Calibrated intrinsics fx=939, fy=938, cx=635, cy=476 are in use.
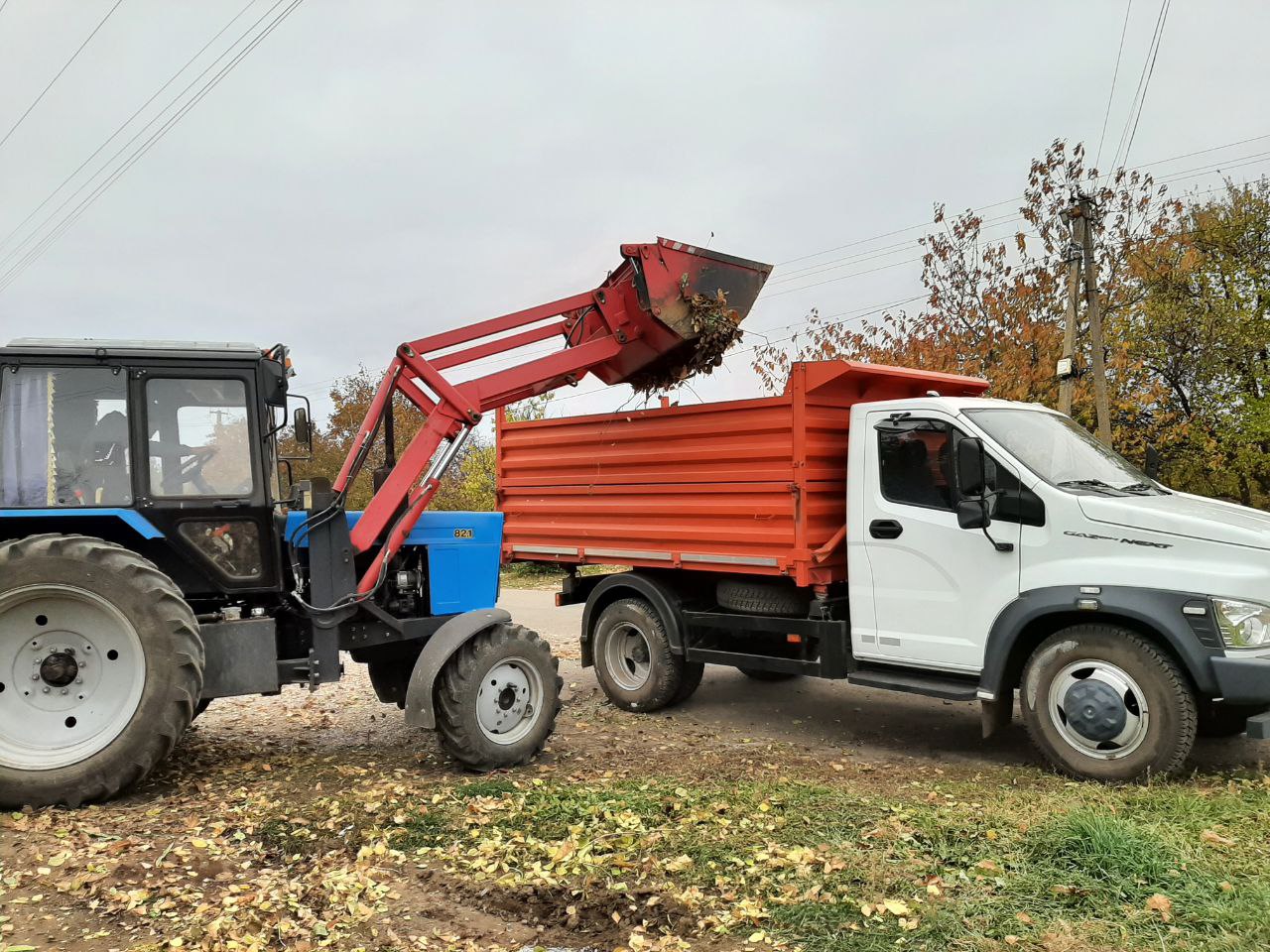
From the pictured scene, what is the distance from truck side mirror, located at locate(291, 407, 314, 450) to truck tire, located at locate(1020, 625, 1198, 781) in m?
4.51

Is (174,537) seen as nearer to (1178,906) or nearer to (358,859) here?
(358,859)

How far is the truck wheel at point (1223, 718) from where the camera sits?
16.9 feet

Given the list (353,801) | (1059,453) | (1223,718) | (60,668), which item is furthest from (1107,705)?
(60,668)

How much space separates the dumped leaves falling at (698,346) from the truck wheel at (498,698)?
8.12 feet

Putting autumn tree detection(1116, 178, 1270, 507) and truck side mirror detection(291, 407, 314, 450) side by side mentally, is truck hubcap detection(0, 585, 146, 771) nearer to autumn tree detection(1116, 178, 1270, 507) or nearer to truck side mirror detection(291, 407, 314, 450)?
truck side mirror detection(291, 407, 314, 450)

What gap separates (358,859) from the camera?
14.1 ft

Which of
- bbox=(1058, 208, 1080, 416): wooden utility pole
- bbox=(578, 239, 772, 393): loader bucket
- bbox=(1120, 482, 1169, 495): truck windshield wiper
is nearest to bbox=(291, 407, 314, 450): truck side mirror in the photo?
bbox=(578, 239, 772, 393): loader bucket

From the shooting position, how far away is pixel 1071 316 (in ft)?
42.4

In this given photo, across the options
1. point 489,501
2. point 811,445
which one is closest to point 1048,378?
point 811,445

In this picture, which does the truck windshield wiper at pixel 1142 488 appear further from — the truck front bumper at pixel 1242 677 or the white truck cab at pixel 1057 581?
the truck front bumper at pixel 1242 677

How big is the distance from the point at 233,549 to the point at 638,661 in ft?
11.5

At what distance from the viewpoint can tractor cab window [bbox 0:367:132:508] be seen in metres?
5.26

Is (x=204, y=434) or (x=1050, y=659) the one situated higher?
(x=204, y=434)

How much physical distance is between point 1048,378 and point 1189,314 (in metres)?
9.20
